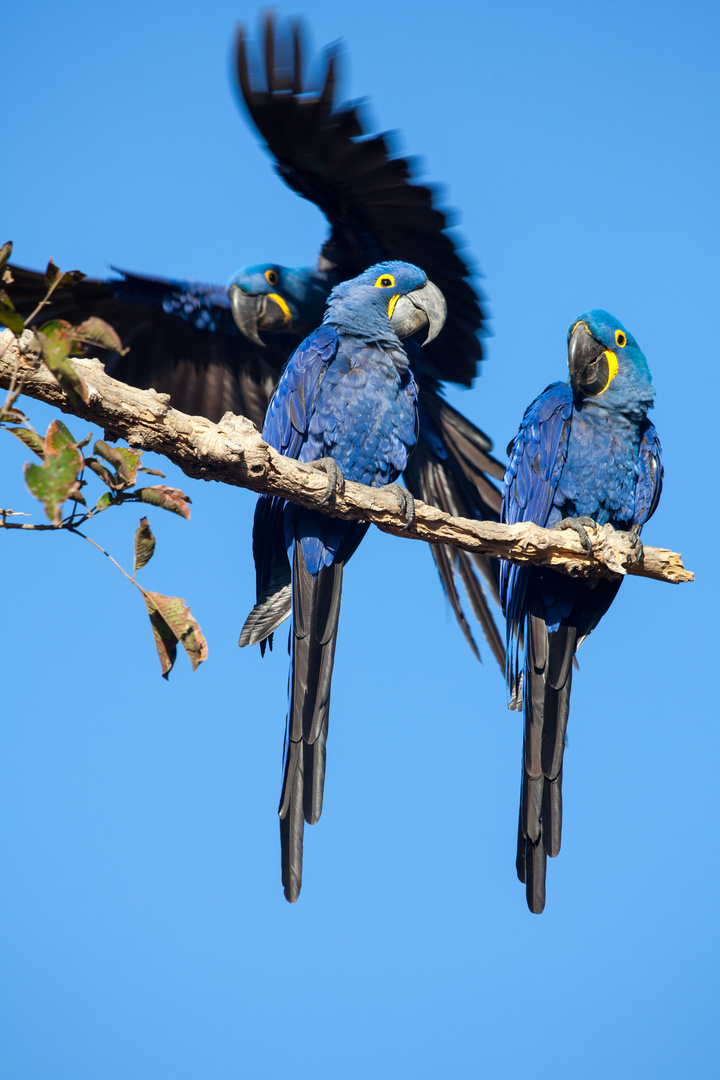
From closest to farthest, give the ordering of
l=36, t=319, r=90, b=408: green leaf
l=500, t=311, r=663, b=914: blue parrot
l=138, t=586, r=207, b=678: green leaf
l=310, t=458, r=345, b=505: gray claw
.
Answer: l=36, t=319, r=90, b=408: green leaf < l=138, t=586, r=207, b=678: green leaf < l=310, t=458, r=345, b=505: gray claw < l=500, t=311, r=663, b=914: blue parrot

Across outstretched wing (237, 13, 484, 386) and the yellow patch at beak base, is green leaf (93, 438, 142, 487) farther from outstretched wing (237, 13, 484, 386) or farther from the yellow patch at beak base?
the yellow patch at beak base

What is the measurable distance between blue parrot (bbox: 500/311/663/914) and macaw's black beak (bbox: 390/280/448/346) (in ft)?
2.32

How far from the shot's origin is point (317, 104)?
14.4ft

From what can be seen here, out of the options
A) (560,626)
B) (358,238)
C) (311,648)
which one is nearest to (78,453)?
(311,648)

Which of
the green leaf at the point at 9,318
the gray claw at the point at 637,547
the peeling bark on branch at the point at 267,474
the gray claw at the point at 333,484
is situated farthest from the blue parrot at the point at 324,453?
the green leaf at the point at 9,318

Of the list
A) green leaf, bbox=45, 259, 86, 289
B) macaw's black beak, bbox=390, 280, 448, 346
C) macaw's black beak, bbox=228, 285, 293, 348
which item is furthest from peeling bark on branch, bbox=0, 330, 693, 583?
macaw's black beak, bbox=228, 285, 293, 348

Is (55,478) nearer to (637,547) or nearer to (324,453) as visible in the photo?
(324,453)

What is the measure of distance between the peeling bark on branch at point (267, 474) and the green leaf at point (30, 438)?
0.39 meters

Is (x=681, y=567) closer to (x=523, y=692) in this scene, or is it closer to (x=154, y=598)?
(x=523, y=692)

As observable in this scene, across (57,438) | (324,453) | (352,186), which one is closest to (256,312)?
(352,186)

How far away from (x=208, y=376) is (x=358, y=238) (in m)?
1.36

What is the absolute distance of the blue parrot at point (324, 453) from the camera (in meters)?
3.82

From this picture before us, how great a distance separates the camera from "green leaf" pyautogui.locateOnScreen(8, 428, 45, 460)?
2225mm

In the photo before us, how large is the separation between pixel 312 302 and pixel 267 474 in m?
2.53
